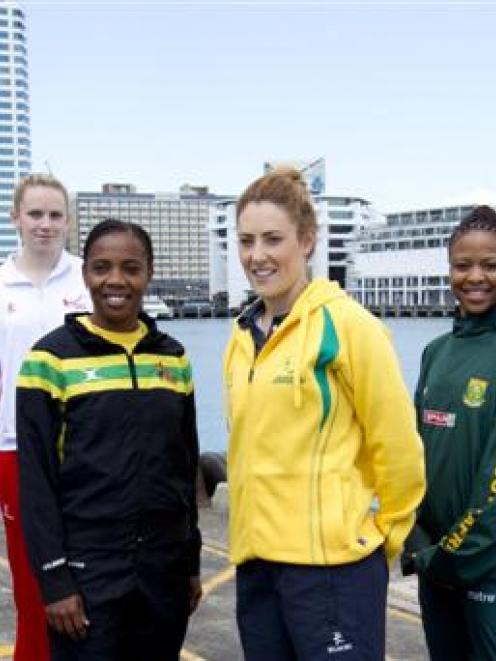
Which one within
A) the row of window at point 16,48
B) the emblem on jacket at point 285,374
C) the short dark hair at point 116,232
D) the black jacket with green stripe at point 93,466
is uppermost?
the row of window at point 16,48

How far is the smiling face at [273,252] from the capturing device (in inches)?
107

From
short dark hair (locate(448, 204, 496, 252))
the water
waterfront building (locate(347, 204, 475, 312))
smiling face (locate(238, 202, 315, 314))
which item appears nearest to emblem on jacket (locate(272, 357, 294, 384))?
smiling face (locate(238, 202, 315, 314))

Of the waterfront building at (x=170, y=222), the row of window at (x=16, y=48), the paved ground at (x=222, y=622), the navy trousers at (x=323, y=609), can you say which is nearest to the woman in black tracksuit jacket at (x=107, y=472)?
the navy trousers at (x=323, y=609)

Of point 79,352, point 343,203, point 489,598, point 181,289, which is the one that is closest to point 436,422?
point 489,598

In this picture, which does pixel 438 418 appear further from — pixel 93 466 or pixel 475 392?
pixel 93 466

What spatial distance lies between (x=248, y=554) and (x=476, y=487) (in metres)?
0.79

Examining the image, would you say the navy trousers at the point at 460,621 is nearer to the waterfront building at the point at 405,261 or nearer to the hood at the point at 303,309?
the hood at the point at 303,309

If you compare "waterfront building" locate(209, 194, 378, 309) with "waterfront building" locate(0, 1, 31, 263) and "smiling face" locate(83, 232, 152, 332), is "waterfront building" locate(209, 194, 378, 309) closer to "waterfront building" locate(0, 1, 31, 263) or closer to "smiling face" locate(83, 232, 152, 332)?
"waterfront building" locate(0, 1, 31, 263)

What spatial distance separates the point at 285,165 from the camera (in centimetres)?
291

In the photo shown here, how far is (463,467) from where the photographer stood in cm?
305

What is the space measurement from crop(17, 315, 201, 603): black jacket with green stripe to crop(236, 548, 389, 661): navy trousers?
0.43 m

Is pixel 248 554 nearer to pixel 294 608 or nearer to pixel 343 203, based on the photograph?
pixel 294 608

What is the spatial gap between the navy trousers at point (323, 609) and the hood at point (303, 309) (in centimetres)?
52

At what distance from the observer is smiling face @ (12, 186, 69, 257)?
3666 millimetres
